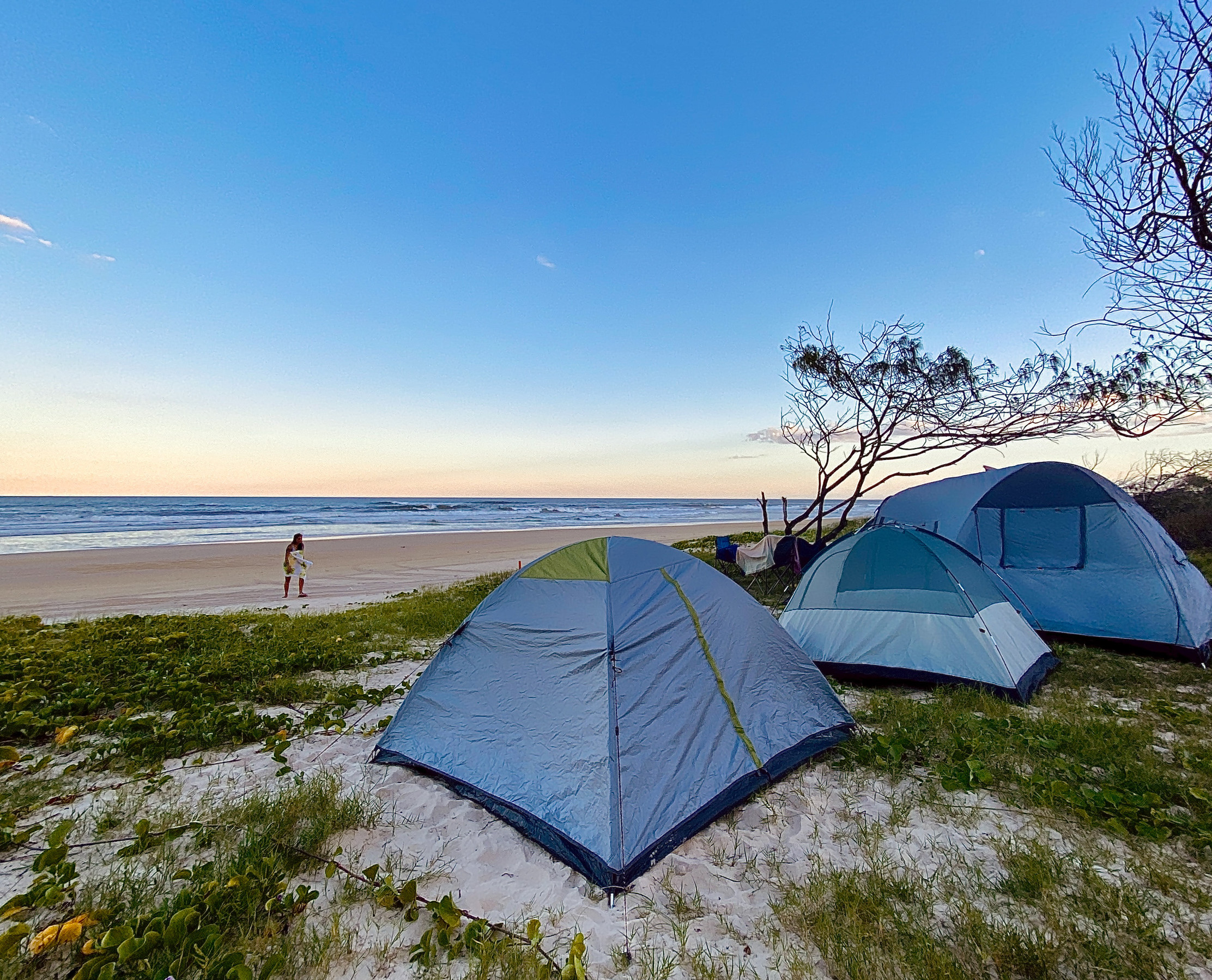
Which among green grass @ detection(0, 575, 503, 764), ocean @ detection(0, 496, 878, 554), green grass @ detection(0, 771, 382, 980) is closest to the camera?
green grass @ detection(0, 771, 382, 980)

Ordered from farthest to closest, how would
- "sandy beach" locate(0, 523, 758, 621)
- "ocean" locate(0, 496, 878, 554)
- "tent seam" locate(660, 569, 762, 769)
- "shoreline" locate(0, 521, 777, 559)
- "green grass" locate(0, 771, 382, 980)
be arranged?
"ocean" locate(0, 496, 878, 554) → "shoreline" locate(0, 521, 777, 559) → "sandy beach" locate(0, 523, 758, 621) → "tent seam" locate(660, 569, 762, 769) → "green grass" locate(0, 771, 382, 980)

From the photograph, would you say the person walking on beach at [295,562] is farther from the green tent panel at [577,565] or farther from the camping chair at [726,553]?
the green tent panel at [577,565]

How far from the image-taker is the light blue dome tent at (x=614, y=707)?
3.08 meters

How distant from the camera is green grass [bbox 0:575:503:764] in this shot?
4340 mm

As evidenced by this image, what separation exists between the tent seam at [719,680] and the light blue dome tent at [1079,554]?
17.2ft

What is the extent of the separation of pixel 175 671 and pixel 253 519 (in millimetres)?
38914

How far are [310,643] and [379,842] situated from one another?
4.66 m

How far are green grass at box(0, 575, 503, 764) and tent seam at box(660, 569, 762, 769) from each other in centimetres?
340

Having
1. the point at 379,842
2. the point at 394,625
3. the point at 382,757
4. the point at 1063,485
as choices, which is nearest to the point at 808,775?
the point at 379,842

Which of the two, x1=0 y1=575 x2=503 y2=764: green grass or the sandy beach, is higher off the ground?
x1=0 y1=575 x2=503 y2=764: green grass

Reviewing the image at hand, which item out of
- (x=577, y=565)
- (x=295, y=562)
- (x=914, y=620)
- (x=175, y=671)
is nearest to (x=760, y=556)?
(x=914, y=620)

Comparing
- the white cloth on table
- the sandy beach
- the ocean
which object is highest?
the white cloth on table

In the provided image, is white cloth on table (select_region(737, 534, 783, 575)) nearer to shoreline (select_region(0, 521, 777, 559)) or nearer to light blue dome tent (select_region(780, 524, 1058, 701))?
shoreline (select_region(0, 521, 777, 559))

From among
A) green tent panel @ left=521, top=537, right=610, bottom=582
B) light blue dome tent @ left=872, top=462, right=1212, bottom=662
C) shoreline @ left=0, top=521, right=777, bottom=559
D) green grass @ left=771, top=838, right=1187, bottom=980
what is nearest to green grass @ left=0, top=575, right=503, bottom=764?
green tent panel @ left=521, top=537, right=610, bottom=582
